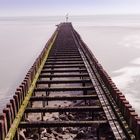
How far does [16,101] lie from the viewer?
8492mm

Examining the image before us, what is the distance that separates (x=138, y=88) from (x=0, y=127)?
15.5 m

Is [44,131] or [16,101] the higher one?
[16,101]

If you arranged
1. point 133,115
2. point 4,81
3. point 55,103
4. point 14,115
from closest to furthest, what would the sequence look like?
point 133,115 < point 14,115 < point 55,103 < point 4,81

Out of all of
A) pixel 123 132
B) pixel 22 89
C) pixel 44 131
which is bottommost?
pixel 44 131

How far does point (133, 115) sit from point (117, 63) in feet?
84.4

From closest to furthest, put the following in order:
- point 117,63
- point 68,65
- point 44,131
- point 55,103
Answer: point 44,131, point 55,103, point 68,65, point 117,63

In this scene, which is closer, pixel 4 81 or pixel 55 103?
pixel 55 103

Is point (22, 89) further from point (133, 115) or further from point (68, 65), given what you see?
point (68, 65)

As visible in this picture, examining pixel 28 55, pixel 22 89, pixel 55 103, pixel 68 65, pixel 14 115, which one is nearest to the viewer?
pixel 14 115

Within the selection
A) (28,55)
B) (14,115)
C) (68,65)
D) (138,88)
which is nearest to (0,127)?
(14,115)

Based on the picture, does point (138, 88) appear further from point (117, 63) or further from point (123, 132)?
point (123, 132)

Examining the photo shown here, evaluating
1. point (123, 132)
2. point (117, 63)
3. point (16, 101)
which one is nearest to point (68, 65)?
point (16, 101)

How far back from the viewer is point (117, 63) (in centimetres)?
3250

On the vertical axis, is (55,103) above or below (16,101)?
below
